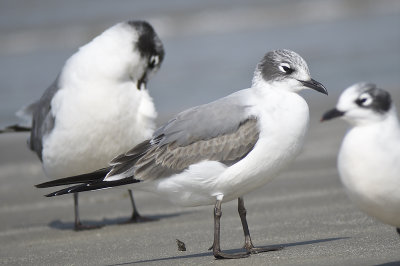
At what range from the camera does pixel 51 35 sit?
65.1ft

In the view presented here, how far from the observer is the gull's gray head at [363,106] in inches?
168

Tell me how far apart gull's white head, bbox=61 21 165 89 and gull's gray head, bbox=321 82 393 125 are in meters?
3.26

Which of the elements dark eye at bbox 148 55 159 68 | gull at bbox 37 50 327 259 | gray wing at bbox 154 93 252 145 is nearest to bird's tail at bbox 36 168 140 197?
gull at bbox 37 50 327 259

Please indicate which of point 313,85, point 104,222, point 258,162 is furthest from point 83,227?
point 313,85

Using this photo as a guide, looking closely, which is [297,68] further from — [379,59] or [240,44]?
[240,44]

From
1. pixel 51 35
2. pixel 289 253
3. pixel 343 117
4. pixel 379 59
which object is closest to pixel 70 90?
pixel 289 253

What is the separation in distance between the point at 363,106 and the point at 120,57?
135 inches

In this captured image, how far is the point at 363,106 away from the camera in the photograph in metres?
4.29

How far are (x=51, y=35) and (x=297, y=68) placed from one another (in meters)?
15.1

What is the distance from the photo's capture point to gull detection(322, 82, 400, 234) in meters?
4.13

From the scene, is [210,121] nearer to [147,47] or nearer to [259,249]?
[259,249]

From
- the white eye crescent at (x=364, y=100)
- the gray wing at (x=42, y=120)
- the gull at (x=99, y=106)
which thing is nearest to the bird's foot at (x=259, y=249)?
the white eye crescent at (x=364, y=100)

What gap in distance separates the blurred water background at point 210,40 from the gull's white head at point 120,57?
3.95 m

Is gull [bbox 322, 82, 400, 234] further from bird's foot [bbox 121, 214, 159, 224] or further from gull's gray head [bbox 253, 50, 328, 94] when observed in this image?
bird's foot [bbox 121, 214, 159, 224]
